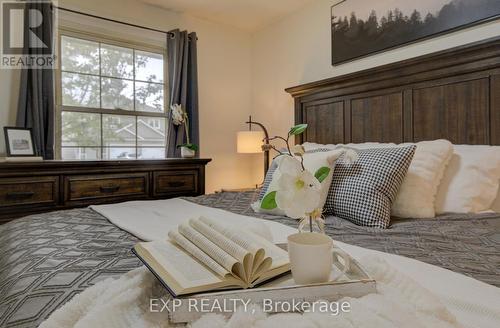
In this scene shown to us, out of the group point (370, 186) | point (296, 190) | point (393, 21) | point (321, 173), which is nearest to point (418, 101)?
point (393, 21)

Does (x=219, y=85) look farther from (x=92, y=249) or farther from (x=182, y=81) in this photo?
(x=92, y=249)

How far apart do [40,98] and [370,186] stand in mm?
2513

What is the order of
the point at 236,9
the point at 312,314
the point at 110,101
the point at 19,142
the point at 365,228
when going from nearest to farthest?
the point at 312,314
the point at 365,228
the point at 19,142
the point at 110,101
the point at 236,9

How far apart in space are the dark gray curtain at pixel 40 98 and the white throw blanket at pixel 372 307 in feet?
7.58

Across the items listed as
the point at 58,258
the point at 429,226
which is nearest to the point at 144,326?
the point at 58,258

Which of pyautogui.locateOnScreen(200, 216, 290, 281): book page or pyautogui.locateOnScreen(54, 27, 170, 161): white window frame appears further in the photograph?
pyautogui.locateOnScreen(54, 27, 170, 161): white window frame

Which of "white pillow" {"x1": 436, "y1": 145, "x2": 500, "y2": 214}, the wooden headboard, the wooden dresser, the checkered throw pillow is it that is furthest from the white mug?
the wooden dresser

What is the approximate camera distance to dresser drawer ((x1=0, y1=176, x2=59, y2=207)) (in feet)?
6.84

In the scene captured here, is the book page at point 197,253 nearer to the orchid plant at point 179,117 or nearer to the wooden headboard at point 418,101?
the wooden headboard at point 418,101

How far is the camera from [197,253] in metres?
0.66

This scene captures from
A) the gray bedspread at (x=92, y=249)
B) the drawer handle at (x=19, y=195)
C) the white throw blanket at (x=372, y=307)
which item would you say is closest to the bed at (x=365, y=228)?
the gray bedspread at (x=92, y=249)

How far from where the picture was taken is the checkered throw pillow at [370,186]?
1361mm

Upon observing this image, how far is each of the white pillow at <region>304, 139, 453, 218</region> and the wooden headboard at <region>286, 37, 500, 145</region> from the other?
0.40 meters

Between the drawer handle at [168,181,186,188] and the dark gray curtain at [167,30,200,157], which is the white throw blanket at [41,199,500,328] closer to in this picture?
the drawer handle at [168,181,186,188]
